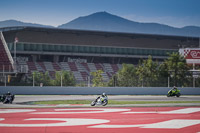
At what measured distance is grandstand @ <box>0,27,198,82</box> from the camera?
2522 inches

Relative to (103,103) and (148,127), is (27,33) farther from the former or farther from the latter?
(148,127)

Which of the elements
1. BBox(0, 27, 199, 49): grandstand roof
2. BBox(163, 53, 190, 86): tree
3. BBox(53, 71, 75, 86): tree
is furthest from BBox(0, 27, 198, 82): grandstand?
BBox(53, 71, 75, 86): tree

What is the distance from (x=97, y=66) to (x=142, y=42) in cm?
1203

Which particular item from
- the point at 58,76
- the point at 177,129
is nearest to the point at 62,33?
the point at 58,76

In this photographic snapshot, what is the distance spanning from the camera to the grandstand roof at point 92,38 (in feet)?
216

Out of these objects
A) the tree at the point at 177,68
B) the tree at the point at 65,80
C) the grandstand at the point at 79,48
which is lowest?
the tree at the point at 65,80

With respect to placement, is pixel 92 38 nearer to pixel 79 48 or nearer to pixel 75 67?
pixel 79 48

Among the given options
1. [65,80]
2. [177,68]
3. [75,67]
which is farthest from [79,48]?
[65,80]

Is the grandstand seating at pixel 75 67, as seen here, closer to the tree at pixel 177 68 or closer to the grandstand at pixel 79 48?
the grandstand at pixel 79 48

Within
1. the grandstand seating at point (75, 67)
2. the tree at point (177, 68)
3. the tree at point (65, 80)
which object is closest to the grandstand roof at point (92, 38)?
the grandstand seating at point (75, 67)

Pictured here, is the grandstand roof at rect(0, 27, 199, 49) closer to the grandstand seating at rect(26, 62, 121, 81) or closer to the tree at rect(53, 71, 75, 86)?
the grandstand seating at rect(26, 62, 121, 81)

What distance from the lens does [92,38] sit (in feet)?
237

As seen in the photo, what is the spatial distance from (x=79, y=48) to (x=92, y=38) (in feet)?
17.5

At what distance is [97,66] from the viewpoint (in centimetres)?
6938
